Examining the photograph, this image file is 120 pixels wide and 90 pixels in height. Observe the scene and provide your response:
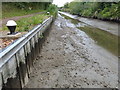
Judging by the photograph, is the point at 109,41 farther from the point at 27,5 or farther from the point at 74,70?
the point at 27,5

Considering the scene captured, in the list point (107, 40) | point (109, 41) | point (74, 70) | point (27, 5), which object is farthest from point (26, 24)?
point (27, 5)

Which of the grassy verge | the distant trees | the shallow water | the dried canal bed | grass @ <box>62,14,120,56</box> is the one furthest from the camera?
the distant trees

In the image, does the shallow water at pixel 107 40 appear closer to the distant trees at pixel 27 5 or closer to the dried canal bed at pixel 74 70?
the dried canal bed at pixel 74 70

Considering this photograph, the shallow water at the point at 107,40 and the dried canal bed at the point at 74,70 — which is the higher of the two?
the shallow water at the point at 107,40

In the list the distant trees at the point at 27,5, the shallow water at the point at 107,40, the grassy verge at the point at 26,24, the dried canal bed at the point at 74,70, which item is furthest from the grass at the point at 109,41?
the distant trees at the point at 27,5

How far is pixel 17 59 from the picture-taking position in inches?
166

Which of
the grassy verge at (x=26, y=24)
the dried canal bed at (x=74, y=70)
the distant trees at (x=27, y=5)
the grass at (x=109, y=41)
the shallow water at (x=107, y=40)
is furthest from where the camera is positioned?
the distant trees at (x=27, y=5)

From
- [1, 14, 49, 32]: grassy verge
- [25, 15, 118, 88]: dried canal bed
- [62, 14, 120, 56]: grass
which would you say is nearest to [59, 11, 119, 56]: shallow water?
[62, 14, 120, 56]: grass

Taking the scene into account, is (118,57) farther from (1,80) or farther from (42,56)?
(1,80)

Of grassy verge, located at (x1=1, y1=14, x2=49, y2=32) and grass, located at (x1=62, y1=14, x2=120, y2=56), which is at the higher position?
grassy verge, located at (x1=1, y1=14, x2=49, y2=32)

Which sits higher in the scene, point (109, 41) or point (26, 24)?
point (26, 24)

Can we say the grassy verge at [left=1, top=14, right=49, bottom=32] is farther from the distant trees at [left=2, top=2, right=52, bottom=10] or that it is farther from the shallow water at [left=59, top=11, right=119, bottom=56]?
the distant trees at [left=2, top=2, right=52, bottom=10]

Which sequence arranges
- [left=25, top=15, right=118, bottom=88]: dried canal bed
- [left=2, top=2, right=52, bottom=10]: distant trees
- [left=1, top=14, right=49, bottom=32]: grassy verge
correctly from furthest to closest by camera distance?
[left=2, top=2, right=52, bottom=10]: distant trees < [left=1, top=14, right=49, bottom=32]: grassy verge < [left=25, top=15, right=118, bottom=88]: dried canal bed

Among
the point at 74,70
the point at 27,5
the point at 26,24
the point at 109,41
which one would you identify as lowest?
the point at 74,70
